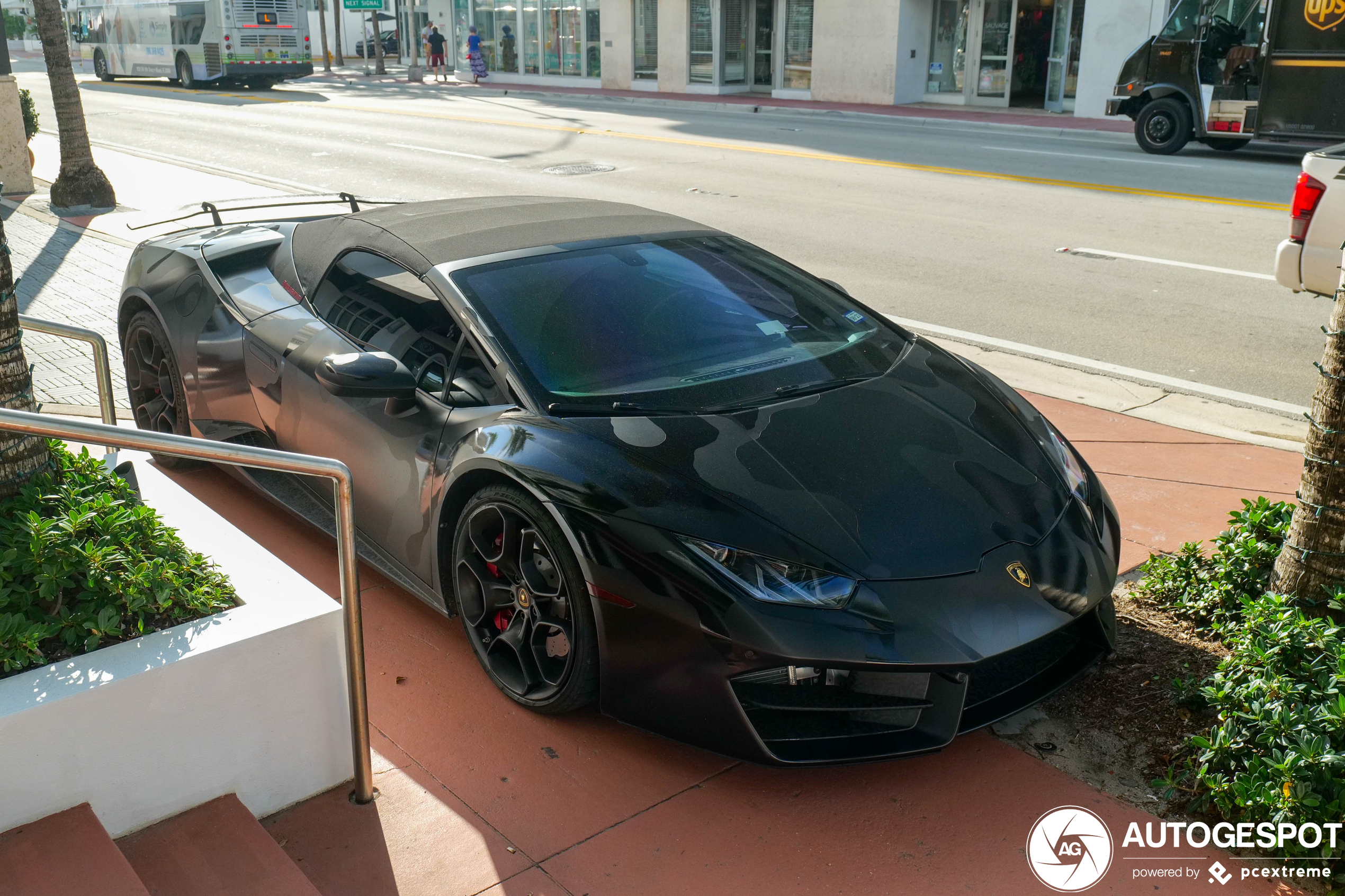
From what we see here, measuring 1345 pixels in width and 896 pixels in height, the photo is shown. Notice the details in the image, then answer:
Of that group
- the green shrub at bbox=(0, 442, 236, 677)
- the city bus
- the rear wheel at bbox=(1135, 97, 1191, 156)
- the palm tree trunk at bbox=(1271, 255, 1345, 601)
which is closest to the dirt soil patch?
the palm tree trunk at bbox=(1271, 255, 1345, 601)

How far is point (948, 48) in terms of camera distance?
2867 cm

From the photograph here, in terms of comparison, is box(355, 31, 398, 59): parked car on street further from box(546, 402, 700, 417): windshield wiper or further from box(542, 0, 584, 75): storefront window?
box(546, 402, 700, 417): windshield wiper

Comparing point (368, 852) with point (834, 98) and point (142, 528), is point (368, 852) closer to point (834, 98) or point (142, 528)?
point (142, 528)

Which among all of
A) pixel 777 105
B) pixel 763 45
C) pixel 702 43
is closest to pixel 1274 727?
pixel 777 105

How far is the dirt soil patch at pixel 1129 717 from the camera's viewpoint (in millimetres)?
3285

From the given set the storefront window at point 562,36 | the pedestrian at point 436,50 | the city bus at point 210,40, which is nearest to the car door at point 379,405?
the city bus at point 210,40

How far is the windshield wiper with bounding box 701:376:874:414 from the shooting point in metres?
3.66

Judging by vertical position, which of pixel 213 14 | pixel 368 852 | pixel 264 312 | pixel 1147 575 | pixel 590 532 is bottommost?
pixel 368 852

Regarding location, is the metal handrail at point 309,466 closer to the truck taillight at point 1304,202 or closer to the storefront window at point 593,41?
the truck taillight at point 1304,202

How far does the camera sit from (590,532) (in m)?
3.25

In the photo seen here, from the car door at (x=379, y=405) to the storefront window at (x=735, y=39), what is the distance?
30663mm

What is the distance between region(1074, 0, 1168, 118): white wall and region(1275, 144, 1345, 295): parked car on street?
1835 centimetres

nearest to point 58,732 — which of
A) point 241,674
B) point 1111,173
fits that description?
point 241,674

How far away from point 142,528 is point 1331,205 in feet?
23.9
